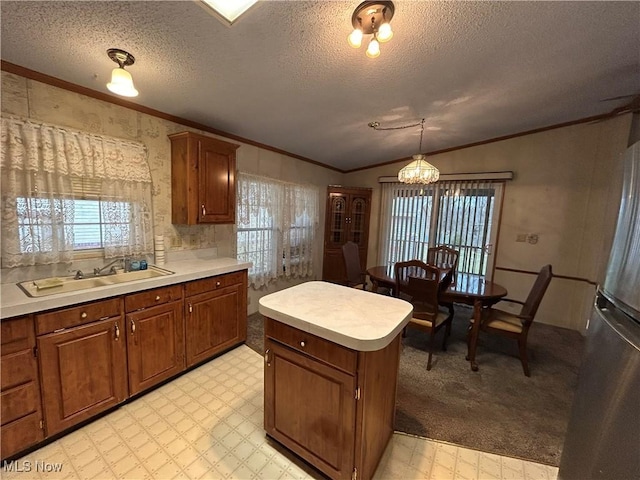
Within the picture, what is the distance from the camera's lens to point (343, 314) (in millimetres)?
1406

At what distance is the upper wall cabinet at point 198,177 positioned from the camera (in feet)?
8.00

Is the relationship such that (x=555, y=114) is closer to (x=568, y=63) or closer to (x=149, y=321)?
(x=568, y=63)

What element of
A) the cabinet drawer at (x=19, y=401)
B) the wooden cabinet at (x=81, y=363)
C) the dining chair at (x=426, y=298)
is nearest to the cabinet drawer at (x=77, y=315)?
the wooden cabinet at (x=81, y=363)

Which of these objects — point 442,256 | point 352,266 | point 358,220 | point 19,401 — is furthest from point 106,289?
point 358,220

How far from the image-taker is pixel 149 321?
2.01 meters

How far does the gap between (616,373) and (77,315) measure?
2.61m

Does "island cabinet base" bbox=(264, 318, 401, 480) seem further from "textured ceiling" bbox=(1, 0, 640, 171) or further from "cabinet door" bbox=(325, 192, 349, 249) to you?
"cabinet door" bbox=(325, 192, 349, 249)

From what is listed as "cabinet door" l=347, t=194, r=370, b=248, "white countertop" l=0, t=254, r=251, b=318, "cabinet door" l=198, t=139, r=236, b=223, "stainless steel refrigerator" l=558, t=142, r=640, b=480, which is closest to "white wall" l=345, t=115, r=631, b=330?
"cabinet door" l=347, t=194, r=370, b=248

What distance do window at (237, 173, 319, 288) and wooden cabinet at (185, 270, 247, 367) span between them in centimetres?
81

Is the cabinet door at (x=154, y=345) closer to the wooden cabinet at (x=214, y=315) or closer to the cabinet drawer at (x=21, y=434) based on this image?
the wooden cabinet at (x=214, y=315)

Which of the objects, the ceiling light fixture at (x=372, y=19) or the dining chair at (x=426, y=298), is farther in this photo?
the dining chair at (x=426, y=298)

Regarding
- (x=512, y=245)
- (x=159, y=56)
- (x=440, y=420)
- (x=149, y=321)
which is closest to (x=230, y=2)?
(x=159, y=56)

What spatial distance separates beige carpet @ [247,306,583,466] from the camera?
1774 mm

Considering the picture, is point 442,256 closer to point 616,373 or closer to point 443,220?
point 443,220
